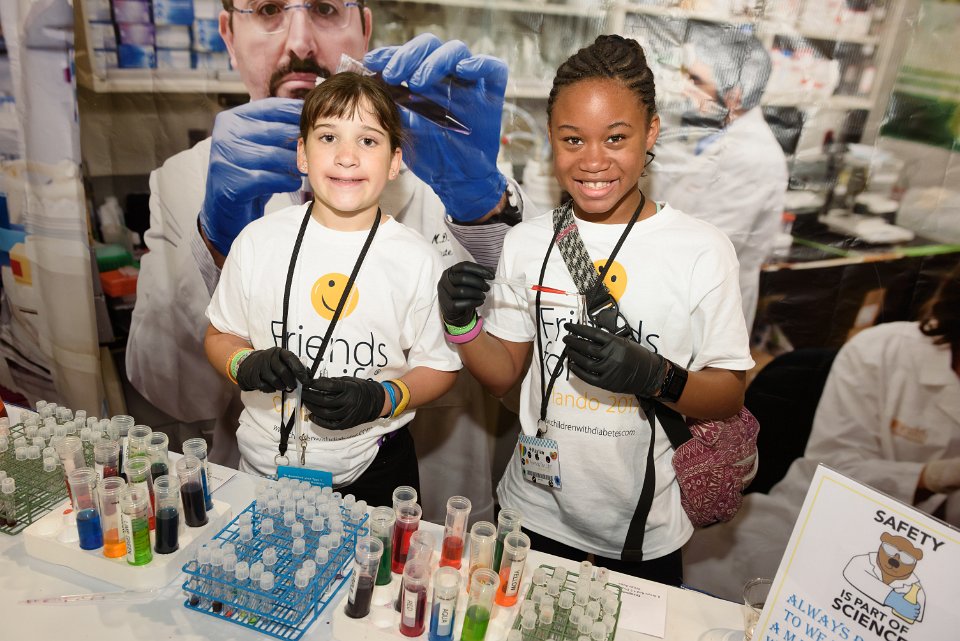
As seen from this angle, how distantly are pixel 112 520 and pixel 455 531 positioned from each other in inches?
25.5

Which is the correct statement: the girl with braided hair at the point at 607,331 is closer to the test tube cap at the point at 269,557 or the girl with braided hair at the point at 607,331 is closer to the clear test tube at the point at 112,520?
the test tube cap at the point at 269,557

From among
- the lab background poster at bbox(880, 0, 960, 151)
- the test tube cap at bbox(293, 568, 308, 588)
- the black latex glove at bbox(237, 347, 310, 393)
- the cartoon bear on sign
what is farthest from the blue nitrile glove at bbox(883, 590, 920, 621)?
the lab background poster at bbox(880, 0, 960, 151)

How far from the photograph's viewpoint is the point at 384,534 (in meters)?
1.18

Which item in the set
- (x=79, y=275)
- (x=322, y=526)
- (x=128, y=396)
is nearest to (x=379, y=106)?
(x=322, y=526)

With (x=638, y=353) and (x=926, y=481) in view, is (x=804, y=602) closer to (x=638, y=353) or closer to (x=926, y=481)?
(x=638, y=353)

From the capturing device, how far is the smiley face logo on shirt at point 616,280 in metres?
1.49

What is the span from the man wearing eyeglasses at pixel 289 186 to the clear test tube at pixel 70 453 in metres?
1.14

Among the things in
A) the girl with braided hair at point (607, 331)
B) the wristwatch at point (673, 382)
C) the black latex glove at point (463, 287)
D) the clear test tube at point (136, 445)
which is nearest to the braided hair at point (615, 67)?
the girl with braided hair at point (607, 331)

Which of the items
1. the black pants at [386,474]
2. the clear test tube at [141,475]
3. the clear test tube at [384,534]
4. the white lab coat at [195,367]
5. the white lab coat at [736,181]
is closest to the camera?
the clear test tube at [384,534]

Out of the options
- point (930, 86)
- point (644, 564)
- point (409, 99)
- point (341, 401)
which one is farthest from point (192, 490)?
point (930, 86)

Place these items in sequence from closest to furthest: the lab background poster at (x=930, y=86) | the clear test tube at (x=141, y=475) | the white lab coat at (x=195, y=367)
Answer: the clear test tube at (x=141, y=475), the lab background poster at (x=930, y=86), the white lab coat at (x=195, y=367)

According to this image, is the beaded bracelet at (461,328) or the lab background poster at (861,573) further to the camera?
the beaded bracelet at (461,328)

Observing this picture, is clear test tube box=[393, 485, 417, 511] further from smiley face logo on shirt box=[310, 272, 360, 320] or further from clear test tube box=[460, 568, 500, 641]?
smiley face logo on shirt box=[310, 272, 360, 320]

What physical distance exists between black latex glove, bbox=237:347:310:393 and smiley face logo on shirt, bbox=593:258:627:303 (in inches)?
28.3
